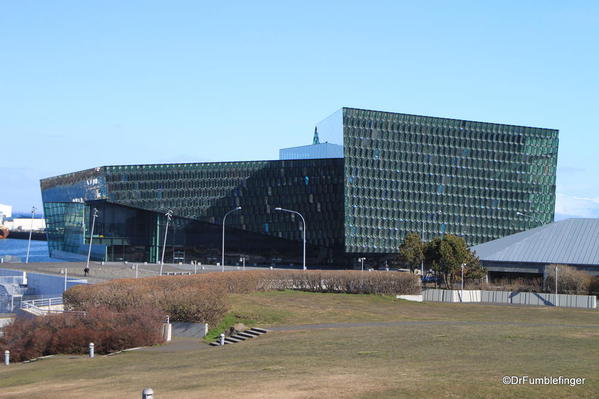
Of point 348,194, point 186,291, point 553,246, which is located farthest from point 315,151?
point 186,291

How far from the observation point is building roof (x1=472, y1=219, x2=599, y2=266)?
100 metres

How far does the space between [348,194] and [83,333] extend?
3070 inches

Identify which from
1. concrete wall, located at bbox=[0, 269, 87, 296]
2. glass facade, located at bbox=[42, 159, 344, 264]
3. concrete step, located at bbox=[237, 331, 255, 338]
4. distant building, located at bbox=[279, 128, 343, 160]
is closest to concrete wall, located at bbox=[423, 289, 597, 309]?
concrete step, located at bbox=[237, 331, 255, 338]

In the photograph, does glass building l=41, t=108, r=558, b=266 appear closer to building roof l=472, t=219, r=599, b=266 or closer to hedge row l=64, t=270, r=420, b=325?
building roof l=472, t=219, r=599, b=266

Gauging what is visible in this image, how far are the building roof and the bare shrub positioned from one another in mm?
7374

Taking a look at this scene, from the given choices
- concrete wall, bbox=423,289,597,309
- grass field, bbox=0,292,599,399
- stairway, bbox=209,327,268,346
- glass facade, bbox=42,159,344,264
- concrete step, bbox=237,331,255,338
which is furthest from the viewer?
glass facade, bbox=42,159,344,264

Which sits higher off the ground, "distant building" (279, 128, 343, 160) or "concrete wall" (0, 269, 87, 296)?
"distant building" (279, 128, 343, 160)

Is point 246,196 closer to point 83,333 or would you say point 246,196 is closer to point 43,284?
point 43,284

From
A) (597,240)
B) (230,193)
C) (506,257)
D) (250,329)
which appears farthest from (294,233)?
(250,329)

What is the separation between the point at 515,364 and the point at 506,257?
253 ft

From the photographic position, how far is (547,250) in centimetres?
10344

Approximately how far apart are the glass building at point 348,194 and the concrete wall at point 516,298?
41.0 metres

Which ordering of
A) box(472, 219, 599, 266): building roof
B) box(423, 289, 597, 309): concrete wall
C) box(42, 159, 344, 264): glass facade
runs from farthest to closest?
box(42, 159, 344, 264): glass facade → box(472, 219, 599, 266): building roof → box(423, 289, 597, 309): concrete wall

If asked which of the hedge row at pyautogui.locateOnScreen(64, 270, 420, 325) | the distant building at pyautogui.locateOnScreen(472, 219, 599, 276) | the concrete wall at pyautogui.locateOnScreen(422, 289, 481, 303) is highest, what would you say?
A: the distant building at pyautogui.locateOnScreen(472, 219, 599, 276)
